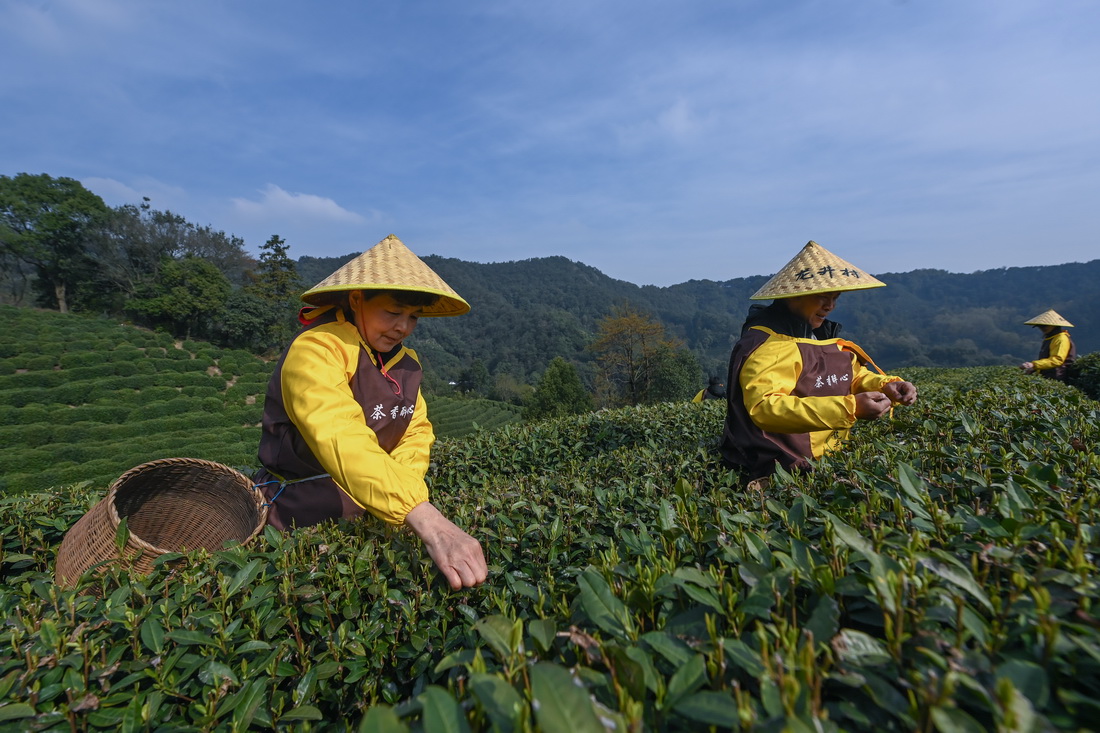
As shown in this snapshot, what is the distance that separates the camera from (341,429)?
1.69 m

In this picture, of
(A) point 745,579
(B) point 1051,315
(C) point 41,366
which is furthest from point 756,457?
(C) point 41,366

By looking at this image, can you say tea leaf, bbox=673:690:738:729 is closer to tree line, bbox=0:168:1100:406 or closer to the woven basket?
the woven basket

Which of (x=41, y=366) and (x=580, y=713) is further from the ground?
(x=580, y=713)

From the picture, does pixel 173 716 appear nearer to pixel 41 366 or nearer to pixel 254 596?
pixel 254 596

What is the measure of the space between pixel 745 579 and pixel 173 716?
112 cm

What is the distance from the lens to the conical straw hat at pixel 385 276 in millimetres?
1978

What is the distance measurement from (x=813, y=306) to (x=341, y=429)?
2.26m

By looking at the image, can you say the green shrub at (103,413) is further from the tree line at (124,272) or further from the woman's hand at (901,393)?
the woman's hand at (901,393)

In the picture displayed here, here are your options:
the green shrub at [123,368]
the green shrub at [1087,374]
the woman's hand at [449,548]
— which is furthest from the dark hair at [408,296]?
the green shrub at [123,368]

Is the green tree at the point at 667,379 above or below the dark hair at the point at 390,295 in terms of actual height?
below

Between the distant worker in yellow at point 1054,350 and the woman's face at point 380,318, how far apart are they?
9.41 meters

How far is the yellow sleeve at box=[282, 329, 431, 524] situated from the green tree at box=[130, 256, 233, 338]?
1597 inches

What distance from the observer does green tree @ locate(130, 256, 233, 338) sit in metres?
35.2

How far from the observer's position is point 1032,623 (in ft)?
2.27
